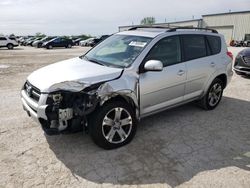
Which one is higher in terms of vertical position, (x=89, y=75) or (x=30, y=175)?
(x=89, y=75)

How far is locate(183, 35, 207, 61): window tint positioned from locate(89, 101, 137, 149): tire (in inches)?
67.8

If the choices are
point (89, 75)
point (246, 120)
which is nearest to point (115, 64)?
point (89, 75)

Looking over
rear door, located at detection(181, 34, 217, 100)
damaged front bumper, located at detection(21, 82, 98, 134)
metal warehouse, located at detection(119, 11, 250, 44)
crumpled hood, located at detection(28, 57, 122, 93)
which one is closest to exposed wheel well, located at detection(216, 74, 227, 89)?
rear door, located at detection(181, 34, 217, 100)

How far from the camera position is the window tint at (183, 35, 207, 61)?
4.61 meters

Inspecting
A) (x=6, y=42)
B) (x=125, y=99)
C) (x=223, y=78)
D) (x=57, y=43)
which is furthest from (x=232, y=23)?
(x=125, y=99)

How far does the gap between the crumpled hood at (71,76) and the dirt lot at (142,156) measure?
98 cm

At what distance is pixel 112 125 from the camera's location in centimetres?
360

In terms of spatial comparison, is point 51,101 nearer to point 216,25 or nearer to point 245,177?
point 245,177

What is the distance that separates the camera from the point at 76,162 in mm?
3350

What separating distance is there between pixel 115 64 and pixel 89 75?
622 mm

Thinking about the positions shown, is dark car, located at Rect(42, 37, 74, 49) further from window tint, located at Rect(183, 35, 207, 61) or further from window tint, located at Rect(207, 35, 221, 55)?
window tint, located at Rect(183, 35, 207, 61)

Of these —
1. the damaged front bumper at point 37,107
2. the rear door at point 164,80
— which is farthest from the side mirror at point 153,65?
the damaged front bumper at point 37,107

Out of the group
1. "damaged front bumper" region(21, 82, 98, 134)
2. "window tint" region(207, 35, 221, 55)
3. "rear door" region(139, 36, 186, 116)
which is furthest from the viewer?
"window tint" region(207, 35, 221, 55)

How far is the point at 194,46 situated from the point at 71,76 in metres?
2.62
